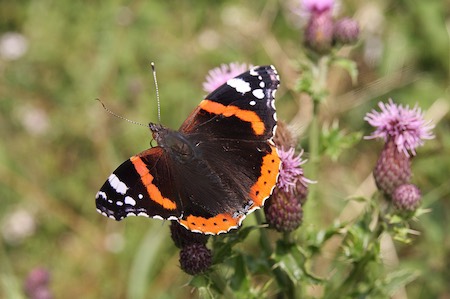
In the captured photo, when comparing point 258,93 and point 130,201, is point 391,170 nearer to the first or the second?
point 258,93

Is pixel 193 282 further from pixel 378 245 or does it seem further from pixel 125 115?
pixel 125 115

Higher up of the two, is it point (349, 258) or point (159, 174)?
point (159, 174)

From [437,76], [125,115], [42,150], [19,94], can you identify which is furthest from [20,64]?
[437,76]

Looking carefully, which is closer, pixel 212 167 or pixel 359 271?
pixel 212 167

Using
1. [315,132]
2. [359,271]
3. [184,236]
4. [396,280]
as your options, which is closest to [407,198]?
[359,271]

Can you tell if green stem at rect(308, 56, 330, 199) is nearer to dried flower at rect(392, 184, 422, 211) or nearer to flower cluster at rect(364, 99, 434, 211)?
flower cluster at rect(364, 99, 434, 211)

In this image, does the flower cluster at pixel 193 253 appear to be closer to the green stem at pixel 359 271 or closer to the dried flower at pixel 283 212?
the dried flower at pixel 283 212
